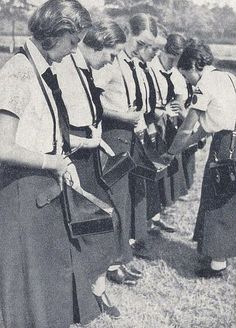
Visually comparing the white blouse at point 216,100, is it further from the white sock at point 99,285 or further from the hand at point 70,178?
the hand at point 70,178

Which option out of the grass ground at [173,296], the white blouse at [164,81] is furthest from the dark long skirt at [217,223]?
the white blouse at [164,81]

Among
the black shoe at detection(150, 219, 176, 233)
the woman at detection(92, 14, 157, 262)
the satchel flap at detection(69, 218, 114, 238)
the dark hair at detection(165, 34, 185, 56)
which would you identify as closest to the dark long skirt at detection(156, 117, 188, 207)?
the black shoe at detection(150, 219, 176, 233)

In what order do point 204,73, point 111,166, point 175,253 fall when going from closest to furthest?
point 111,166
point 204,73
point 175,253

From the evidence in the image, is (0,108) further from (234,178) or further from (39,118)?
(234,178)

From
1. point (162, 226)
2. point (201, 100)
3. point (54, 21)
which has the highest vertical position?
point (54, 21)

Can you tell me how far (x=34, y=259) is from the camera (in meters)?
2.05

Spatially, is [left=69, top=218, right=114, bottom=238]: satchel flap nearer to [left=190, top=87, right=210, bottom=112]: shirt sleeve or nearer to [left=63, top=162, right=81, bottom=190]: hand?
[left=63, top=162, right=81, bottom=190]: hand

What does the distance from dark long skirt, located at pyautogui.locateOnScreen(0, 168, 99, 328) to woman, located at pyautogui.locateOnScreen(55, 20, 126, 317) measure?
6.8 inches

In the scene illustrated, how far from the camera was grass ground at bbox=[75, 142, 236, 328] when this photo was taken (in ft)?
9.74

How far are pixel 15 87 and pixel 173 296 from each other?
204 centimetres

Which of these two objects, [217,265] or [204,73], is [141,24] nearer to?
[204,73]

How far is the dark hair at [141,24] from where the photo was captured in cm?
345

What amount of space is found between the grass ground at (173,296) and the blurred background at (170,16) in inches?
12.5

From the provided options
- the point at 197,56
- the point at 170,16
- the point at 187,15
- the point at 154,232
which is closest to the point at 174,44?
the point at 170,16
